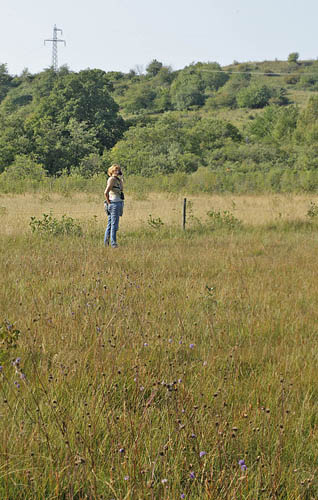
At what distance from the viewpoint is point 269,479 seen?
2.29 meters

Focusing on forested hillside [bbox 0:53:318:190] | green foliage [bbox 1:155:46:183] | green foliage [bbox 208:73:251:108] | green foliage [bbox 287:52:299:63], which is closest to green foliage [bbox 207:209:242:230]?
forested hillside [bbox 0:53:318:190]

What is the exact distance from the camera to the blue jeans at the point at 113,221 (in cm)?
1017

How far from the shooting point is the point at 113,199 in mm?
10430

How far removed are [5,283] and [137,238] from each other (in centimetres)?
564

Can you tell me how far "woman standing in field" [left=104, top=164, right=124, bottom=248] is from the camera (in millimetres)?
10258

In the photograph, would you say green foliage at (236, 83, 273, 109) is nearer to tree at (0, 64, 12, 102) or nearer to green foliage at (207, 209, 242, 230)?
tree at (0, 64, 12, 102)

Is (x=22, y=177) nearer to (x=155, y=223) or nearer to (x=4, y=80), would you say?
(x=155, y=223)

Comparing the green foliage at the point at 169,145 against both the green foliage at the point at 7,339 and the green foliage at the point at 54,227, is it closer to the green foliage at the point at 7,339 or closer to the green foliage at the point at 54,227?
the green foliage at the point at 54,227

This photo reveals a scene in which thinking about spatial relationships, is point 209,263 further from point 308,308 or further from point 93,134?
point 93,134

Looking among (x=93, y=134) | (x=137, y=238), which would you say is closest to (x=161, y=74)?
(x=93, y=134)

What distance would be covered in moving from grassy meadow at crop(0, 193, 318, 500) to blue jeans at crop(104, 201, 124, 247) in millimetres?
533

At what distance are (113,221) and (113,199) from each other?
542mm

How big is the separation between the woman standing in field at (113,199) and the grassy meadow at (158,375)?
0.75m

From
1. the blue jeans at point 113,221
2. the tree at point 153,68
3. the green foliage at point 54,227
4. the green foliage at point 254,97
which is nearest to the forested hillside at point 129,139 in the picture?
the green foliage at point 54,227
